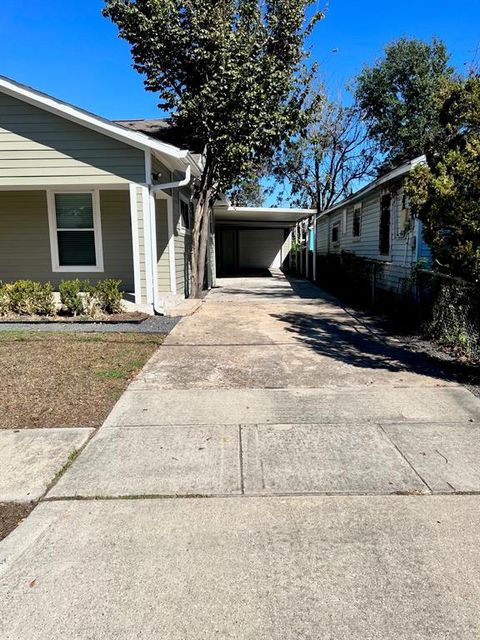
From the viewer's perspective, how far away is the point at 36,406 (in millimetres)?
4547

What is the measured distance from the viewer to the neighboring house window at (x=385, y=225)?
42.5ft

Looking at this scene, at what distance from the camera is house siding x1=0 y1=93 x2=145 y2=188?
355 inches

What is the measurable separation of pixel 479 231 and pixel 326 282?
43.4ft

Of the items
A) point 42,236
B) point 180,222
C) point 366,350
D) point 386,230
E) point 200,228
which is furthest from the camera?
point 386,230

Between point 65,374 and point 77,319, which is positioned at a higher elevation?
point 77,319

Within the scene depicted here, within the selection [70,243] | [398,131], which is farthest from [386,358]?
[398,131]

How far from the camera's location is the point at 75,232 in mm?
10641

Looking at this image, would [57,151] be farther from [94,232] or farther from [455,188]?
[455,188]

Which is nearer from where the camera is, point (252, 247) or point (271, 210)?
point (271, 210)

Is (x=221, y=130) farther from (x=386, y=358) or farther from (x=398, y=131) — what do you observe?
(x=398, y=131)

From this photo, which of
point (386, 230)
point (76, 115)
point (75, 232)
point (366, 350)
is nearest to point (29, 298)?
point (75, 232)

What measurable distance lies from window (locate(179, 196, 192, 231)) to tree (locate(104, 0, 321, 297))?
429 millimetres

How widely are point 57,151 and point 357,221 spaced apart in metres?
10.7

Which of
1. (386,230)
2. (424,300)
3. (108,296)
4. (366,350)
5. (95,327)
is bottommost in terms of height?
(366,350)
